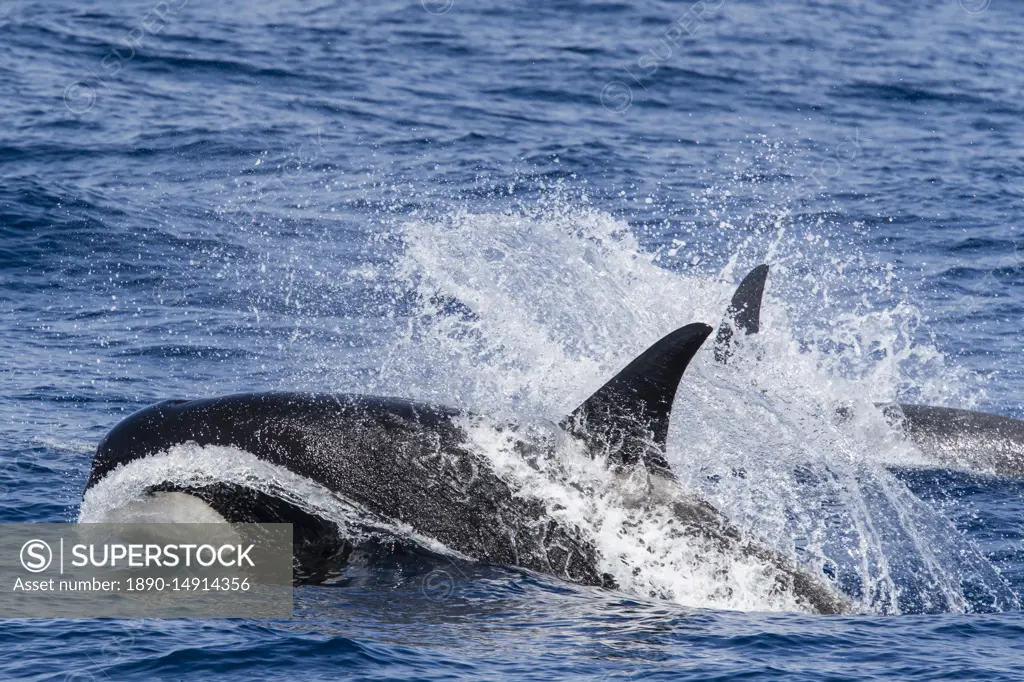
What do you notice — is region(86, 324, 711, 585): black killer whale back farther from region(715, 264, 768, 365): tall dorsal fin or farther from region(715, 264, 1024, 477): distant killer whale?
region(715, 264, 1024, 477): distant killer whale

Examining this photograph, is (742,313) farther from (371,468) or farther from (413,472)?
(371,468)

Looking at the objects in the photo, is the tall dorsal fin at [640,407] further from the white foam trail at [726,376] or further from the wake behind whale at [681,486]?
the white foam trail at [726,376]

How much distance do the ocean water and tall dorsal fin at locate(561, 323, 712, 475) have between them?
0.38m

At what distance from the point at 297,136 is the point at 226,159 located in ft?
7.08

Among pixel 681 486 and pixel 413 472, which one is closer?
pixel 681 486

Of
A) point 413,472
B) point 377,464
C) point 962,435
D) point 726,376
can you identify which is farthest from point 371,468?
point 962,435

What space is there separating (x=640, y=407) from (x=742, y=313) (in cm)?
526

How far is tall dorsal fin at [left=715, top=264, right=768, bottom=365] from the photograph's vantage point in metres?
15.8

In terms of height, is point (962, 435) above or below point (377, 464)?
above

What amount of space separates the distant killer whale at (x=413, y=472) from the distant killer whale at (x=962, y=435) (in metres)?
5.20

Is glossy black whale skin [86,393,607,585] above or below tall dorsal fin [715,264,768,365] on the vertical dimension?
below

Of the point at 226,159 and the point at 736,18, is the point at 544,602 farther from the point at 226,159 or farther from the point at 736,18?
the point at 736,18

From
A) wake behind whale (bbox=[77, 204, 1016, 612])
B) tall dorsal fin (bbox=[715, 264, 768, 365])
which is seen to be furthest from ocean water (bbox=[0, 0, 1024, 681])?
tall dorsal fin (bbox=[715, 264, 768, 365])

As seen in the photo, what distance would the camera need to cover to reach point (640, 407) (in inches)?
432
